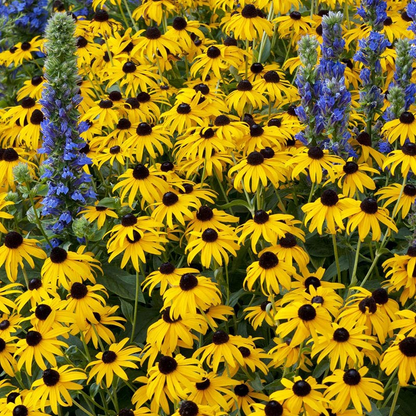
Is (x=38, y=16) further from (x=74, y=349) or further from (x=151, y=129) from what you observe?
(x=74, y=349)

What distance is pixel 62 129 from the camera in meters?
3.29

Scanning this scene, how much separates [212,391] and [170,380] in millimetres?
162

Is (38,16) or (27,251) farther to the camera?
(38,16)

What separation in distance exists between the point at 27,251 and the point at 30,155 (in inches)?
41.5

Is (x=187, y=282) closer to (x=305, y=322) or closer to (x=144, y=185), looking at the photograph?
(x=305, y=322)

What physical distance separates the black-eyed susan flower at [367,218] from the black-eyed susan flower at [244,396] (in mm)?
686

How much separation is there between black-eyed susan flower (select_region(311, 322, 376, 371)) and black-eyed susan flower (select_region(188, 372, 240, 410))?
321 mm

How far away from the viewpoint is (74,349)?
9.30 ft

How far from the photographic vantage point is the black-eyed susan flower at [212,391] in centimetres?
256

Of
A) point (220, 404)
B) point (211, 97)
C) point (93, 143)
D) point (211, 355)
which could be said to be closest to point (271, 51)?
point (211, 97)

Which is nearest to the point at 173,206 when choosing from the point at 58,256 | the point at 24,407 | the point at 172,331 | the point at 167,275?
the point at 167,275

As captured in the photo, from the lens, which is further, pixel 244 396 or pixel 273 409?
pixel 244 396

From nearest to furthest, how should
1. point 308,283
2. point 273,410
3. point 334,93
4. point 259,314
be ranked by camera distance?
point 273,410 < point 308,283 < point 259,314 < point 334,93

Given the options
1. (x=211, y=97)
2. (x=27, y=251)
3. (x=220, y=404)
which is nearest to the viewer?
(x=220, y=404)
